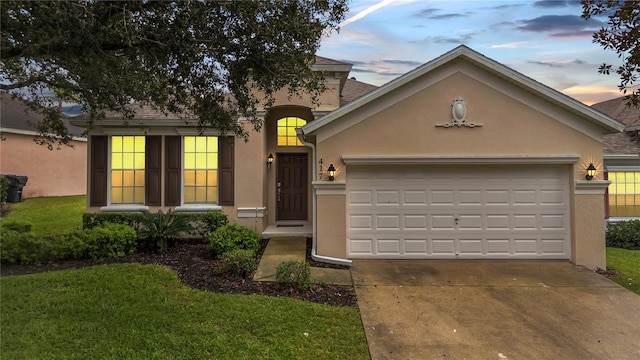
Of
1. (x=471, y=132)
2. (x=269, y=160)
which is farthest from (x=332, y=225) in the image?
(x=269, y=160)

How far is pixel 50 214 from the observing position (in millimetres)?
14445

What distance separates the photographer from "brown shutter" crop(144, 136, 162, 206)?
10.7 metres

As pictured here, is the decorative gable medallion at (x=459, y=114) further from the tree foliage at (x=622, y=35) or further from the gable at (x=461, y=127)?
the tree foliage at (x=622, y=35)

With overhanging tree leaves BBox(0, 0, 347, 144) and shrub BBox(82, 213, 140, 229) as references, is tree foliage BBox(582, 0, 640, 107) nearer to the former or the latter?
overhanging tree leaves BBox(0, 0, 347, 144)

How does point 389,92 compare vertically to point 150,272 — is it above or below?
above

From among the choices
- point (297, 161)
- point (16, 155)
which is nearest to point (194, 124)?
point (297, 161)

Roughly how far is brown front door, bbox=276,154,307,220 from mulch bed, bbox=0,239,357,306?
3.26 metres

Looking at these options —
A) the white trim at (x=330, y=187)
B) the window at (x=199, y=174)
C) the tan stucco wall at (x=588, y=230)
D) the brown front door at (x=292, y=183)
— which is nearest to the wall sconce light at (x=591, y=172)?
the tan stucco wall at (x=588, y=230)

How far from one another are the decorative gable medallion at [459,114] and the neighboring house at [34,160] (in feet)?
59.4

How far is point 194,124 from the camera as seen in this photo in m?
10.4

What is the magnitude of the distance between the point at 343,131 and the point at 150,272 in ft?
17.0

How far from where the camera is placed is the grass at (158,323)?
4.11m

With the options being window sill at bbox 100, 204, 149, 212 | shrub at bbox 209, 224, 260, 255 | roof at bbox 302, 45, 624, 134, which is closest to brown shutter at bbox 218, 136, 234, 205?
shrub at bbox 209, 224, 260, 255

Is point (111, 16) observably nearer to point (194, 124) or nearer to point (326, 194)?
point (326, 194)
